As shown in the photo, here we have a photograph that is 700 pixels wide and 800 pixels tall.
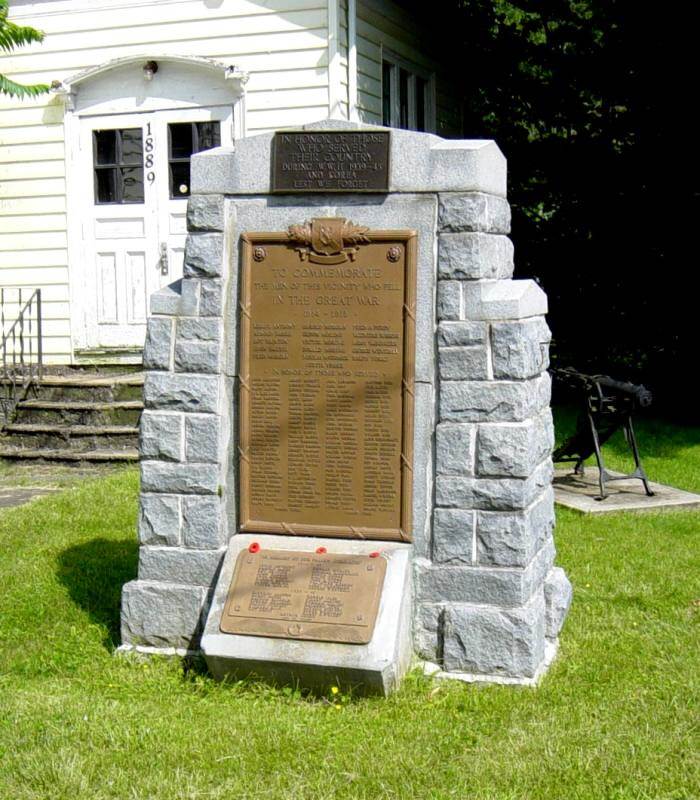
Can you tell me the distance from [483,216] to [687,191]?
842 centimetres

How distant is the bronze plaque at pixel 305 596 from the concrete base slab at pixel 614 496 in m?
3.75

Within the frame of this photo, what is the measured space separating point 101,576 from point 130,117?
6178 mm

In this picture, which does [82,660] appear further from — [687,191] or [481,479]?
[687,191]

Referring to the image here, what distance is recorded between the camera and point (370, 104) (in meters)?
11.3

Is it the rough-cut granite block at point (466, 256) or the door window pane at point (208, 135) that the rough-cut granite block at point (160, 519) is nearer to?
the rough-cut granite block at point (466, 256)

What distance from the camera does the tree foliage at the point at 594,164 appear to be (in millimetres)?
12641

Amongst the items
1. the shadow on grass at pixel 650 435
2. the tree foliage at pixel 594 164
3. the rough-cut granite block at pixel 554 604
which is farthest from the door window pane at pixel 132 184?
the rough-cut granite block at pixel 554 604

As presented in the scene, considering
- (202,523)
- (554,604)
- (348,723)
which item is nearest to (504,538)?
(554,604)

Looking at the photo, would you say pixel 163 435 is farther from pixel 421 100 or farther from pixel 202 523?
pixel 421 100

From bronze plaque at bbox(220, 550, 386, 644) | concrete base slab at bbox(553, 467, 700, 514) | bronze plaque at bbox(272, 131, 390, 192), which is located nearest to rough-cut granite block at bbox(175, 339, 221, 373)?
bronze plaque at bbox(272, 131, 390, 192)

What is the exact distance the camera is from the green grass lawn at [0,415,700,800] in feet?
12.8

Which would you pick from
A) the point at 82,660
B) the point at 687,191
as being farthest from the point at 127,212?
the point at 82,660

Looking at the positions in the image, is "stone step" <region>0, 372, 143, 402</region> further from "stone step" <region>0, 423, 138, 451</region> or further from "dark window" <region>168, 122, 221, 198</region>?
"dark window" <region>168, 122, 221, 198</region>

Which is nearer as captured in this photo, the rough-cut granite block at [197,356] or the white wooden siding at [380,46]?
the rough-cut granite block at [197,356]
